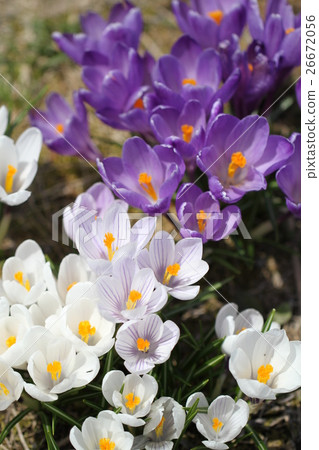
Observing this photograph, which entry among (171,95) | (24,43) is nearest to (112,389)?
(171,95)

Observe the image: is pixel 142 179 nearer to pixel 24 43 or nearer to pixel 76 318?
pixel 76 318

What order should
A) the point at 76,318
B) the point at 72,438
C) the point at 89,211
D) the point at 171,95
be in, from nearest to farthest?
the point at 72,438, the point at 76,318, the point at 89,211, the point at 171,95

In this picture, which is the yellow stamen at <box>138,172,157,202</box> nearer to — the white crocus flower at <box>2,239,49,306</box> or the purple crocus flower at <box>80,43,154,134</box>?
the purple crocus flower at <box>80,43,154,134</box>

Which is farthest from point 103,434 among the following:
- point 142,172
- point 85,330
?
point 142,172

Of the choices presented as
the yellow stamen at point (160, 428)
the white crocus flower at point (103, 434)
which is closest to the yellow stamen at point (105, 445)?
the white crocus flower at point (103, 434)

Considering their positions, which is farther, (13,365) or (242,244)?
(242,244)
